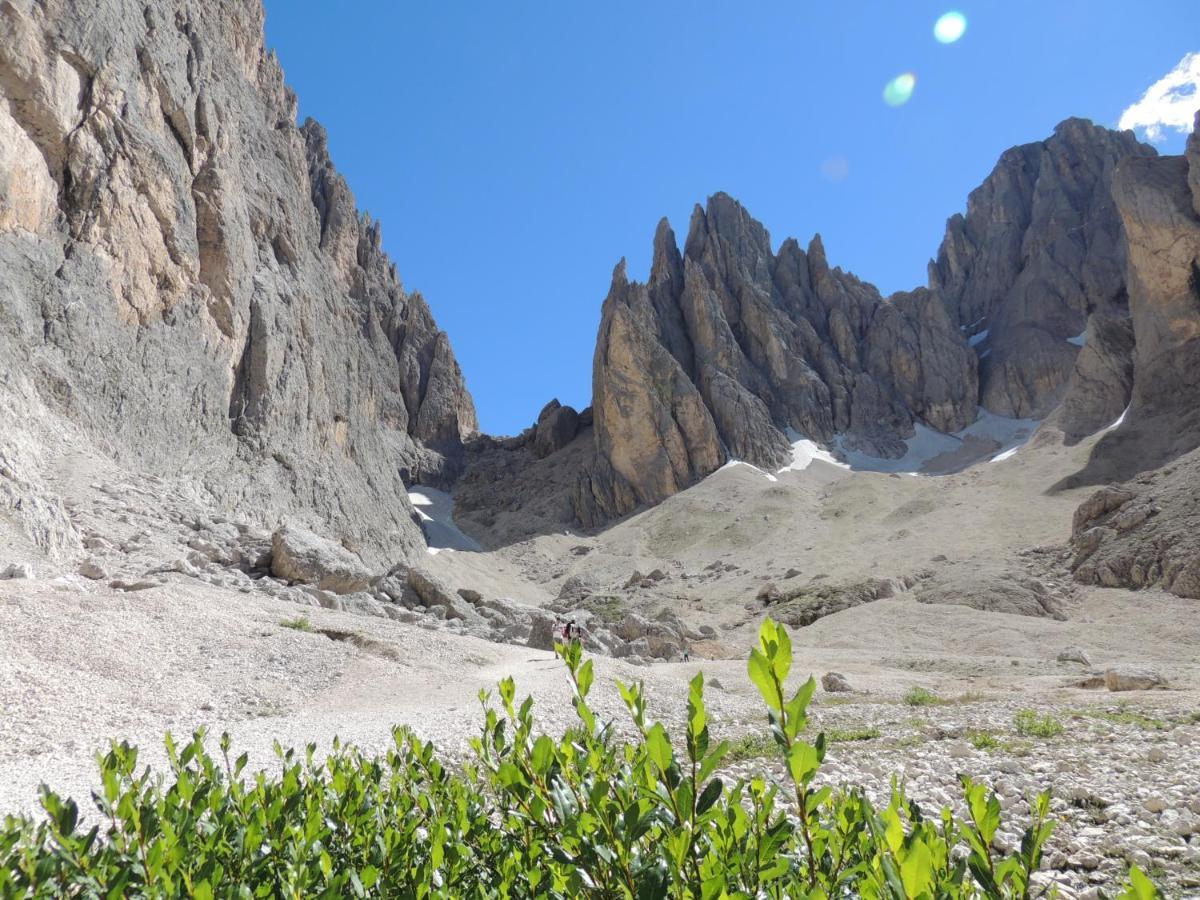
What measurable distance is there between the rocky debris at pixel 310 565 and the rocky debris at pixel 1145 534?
108 ft

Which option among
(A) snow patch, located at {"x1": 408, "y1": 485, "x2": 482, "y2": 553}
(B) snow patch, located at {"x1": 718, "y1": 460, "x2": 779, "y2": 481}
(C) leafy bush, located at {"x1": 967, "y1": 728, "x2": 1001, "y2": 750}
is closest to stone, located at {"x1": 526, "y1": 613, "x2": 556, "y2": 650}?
(C) leafy bush, located at {"x1": 967, "y1": 728, "x2": 1001, "y2": 750}

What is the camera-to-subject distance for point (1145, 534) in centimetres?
3222

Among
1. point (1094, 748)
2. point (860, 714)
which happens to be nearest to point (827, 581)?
point (860, 714)

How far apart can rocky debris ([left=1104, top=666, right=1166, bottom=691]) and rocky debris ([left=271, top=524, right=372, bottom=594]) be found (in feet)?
69.4

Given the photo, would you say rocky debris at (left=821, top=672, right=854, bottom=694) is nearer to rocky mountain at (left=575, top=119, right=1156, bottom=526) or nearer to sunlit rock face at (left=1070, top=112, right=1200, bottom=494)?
sunlit rock face at (left=1070, top=112, right=1200, bottom=494)

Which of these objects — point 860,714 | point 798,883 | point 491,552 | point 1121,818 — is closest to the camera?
point 798,883

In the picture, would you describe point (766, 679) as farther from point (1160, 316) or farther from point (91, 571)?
point (1160, 316)

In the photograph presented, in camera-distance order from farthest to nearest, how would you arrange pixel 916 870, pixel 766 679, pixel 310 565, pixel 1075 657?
pixel 310 565 → pixel 1075 657 → pixel 766 679 → pixel 916 870

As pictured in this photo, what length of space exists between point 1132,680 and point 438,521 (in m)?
62.3

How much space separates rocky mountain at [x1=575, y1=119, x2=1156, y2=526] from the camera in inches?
2972

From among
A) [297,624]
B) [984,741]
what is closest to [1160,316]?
[984,741]

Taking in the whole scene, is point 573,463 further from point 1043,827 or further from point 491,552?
point 1043,827

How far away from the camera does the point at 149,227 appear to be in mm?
29766

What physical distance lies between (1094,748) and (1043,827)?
9.33 meters
